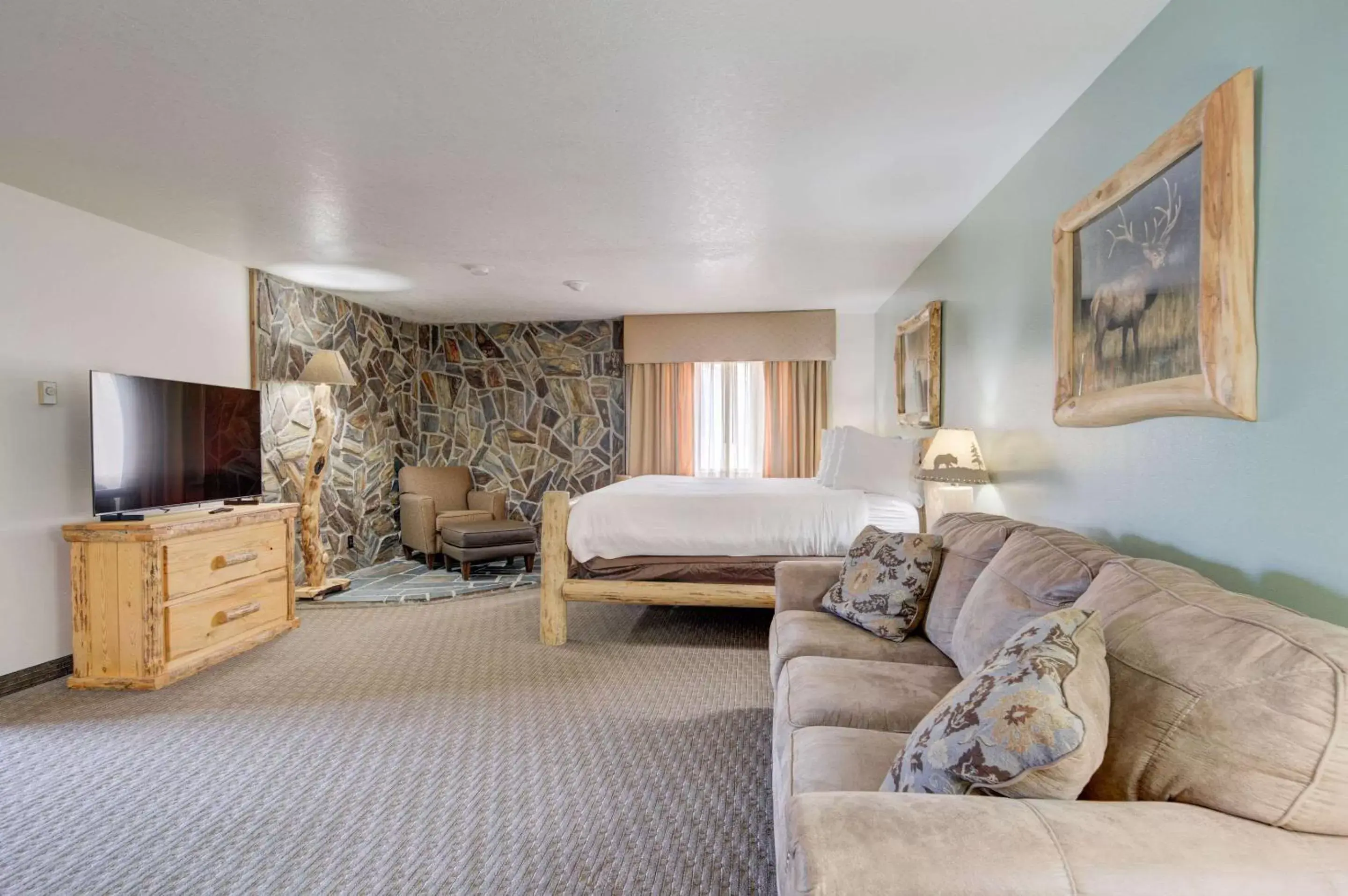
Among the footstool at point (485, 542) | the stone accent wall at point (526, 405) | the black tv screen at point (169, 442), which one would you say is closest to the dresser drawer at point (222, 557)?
the black tv screen at point (169, 442)

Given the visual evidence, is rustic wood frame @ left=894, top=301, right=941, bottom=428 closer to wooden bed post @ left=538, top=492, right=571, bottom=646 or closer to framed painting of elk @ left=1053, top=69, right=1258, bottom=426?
framed painting of elk @ left=1053, top=69, right=1258, bottom=426

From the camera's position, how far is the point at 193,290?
13.6 feet

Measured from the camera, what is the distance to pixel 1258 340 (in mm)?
1485

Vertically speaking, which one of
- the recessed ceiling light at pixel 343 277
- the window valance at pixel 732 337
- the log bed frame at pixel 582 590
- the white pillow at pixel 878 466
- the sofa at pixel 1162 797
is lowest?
the log bed frame at pixel 582 590

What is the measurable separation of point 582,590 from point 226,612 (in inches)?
74.5

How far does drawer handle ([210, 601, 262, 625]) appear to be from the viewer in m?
3.47

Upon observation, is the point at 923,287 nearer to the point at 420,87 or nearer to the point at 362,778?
the point at 420,87

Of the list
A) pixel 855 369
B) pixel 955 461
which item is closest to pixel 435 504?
pixel 855 369

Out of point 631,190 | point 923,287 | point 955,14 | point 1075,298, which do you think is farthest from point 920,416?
point 955,14

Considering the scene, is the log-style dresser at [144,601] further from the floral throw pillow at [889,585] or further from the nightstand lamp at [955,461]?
the nightstand lamp at [955,461]

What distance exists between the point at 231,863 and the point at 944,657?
2.18m

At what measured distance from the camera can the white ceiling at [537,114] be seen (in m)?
1.87

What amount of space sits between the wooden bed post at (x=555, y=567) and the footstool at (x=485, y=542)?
1.78 metres

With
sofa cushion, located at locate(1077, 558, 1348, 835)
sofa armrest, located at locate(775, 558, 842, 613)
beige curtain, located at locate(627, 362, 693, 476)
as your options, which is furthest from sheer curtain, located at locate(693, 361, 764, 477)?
sofa cushion, located at locate(1077, 558, 1348, 835)
